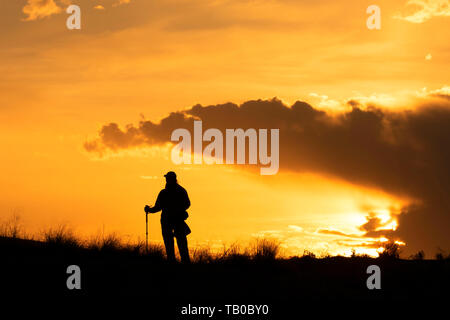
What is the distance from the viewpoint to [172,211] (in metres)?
17.8

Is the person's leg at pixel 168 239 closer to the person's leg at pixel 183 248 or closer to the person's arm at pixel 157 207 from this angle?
the person's leg at pixel 183 248

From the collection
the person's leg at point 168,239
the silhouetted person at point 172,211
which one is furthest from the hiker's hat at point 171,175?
the person's leg at point 168,239

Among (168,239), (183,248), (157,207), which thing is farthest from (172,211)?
(183,248)

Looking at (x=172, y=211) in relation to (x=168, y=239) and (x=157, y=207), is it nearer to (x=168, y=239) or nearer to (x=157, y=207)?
(x=157, y=207)

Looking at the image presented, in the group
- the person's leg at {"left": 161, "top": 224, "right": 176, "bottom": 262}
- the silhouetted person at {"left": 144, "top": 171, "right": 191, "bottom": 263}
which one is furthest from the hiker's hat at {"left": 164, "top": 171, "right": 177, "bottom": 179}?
the person's leg at {"left": 161, "top": 224, "right": 176, "bottom": 262}

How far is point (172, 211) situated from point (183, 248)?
3.36 feet

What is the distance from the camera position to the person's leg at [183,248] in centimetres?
1792

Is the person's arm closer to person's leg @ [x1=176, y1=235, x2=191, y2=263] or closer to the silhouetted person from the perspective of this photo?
the silhouetted person

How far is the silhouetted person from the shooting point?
17766mm
